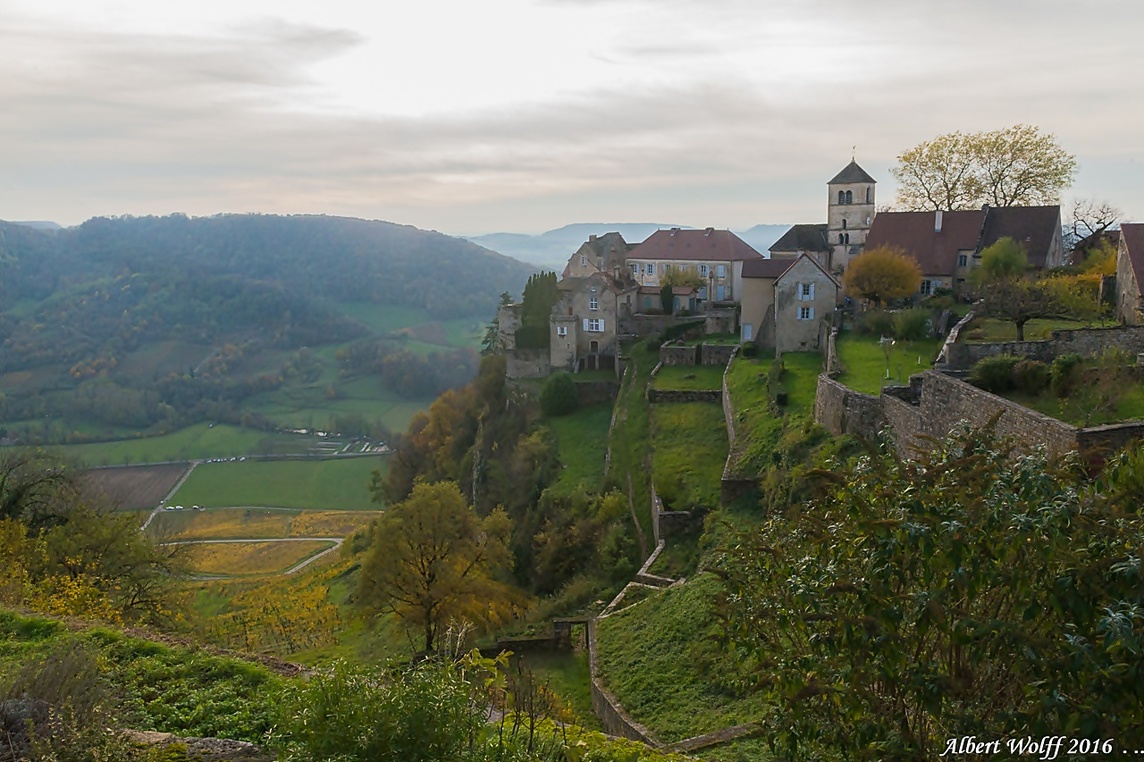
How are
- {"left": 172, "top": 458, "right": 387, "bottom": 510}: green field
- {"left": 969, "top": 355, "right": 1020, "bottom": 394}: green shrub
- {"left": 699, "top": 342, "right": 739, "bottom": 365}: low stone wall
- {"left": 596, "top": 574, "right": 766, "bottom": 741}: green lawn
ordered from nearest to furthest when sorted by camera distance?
1. {"left": 596, "top": 574, "right": 766, "bottom": 741}: green lawn
2. {"left": 969, "top": 355, "right": 1020, "bottom": 394}: green shrub
3. {"left": 699, "top": 342, "right": 739, "bottom": 365}: low stone wall
4. {"left": 172, "top": 458, "right": 387, "bottom": 510}: green field

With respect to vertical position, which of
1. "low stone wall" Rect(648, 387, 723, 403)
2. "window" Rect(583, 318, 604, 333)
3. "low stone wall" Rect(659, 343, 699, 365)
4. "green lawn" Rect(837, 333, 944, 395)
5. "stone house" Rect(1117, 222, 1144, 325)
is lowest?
"low stone wall" Rect(648, 387, 723, 403)

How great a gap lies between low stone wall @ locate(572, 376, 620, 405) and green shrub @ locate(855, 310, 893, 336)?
16.2m

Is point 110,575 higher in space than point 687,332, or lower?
lower

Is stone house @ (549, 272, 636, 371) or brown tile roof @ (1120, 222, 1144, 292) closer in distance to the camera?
brown tile roof @ (1120, 222, 1144, 292)

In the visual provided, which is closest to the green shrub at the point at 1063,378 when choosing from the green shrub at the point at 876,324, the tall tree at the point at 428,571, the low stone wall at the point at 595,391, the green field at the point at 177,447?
the green shrub at the point at 876,324

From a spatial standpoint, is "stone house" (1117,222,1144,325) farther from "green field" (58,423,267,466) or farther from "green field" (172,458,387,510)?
"green field" (58,423,267,466)

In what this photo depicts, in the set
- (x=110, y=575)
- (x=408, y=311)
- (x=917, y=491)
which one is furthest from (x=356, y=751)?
(x=408, y=311)

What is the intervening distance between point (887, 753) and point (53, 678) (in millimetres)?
8404

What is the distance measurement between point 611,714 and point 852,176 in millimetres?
43565

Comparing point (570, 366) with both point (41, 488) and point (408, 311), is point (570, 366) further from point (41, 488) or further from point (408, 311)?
point (408, 311)

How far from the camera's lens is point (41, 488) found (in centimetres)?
2612

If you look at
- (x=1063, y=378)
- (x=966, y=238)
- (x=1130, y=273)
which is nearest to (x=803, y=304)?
(x=966, y=238)

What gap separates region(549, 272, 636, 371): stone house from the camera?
168 feet

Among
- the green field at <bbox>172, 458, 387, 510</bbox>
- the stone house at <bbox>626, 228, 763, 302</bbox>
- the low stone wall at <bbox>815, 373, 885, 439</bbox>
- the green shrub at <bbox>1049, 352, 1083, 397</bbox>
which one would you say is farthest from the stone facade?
the green field at <bbox>172, 458, 387, 510</bbox>
